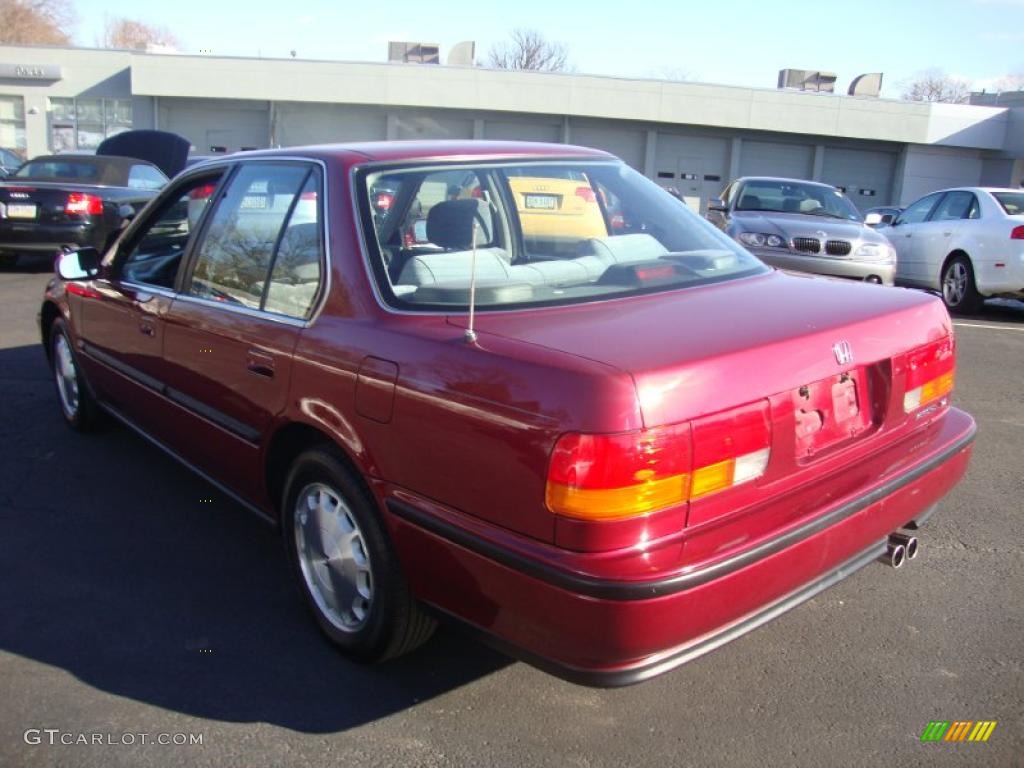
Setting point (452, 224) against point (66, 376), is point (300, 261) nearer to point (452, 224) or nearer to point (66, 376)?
point (452, 224)

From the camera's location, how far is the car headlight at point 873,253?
32.6 feet

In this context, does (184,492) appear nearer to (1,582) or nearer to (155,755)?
(1,582)

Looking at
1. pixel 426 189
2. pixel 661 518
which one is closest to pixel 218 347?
pixel 426 189

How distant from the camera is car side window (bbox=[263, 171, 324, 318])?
3.16m

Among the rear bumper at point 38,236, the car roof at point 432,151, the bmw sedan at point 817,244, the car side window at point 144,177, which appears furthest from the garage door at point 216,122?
the car roof at point 432,151

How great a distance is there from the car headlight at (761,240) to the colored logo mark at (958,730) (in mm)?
7726

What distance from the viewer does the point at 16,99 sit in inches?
1324

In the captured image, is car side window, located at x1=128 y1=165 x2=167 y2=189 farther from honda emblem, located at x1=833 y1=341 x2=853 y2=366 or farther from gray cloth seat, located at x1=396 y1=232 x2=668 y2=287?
honda emblem, located at x1=833 y1=341 x2=853 y2=366

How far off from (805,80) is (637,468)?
126ft

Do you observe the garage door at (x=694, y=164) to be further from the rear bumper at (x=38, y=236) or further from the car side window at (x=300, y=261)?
the car side window at (x=300, y=261)

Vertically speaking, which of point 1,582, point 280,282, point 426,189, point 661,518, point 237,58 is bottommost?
point 1,582

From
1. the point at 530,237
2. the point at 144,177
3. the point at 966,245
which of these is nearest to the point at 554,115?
the point at 144,177

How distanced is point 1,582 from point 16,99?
35707 mm

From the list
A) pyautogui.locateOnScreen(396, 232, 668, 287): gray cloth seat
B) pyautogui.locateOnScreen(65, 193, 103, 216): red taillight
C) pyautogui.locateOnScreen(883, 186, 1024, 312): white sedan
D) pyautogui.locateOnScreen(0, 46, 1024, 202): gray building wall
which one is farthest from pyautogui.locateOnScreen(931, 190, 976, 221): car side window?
pyautogui.locateOnScreen(0, 46, 1024, 202): gray building wall
